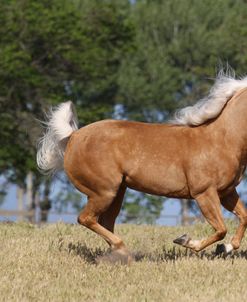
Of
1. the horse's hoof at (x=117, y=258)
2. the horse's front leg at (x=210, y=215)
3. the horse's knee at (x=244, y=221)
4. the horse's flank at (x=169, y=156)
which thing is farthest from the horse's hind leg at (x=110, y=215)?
the horse's knee at (x=244, y=221)

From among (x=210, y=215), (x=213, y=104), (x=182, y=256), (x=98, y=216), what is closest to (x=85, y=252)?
(x=98, y=216)

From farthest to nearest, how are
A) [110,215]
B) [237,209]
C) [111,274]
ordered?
[110,215], [237,209], [111,274]

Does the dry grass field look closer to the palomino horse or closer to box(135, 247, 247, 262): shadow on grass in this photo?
box(135, 247, 247, 262): shadow on grass

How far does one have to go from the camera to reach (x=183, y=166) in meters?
9.02

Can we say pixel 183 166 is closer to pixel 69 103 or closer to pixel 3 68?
pixel 69 103

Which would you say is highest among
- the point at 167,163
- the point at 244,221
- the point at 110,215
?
the point at 167,163

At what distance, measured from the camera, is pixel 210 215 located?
350 inches

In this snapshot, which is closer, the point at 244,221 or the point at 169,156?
the point at 169,156

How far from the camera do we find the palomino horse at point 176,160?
8.92m

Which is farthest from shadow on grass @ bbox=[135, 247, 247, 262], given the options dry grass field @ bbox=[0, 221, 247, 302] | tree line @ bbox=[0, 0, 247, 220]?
tree line @ bbox=[0, 0, 247, 220]

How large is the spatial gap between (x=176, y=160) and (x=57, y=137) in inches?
59.1

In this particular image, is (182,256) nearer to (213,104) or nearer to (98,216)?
(98,216)

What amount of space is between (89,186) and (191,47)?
98.3 feet

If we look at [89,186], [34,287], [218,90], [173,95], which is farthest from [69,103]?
[173,95]
